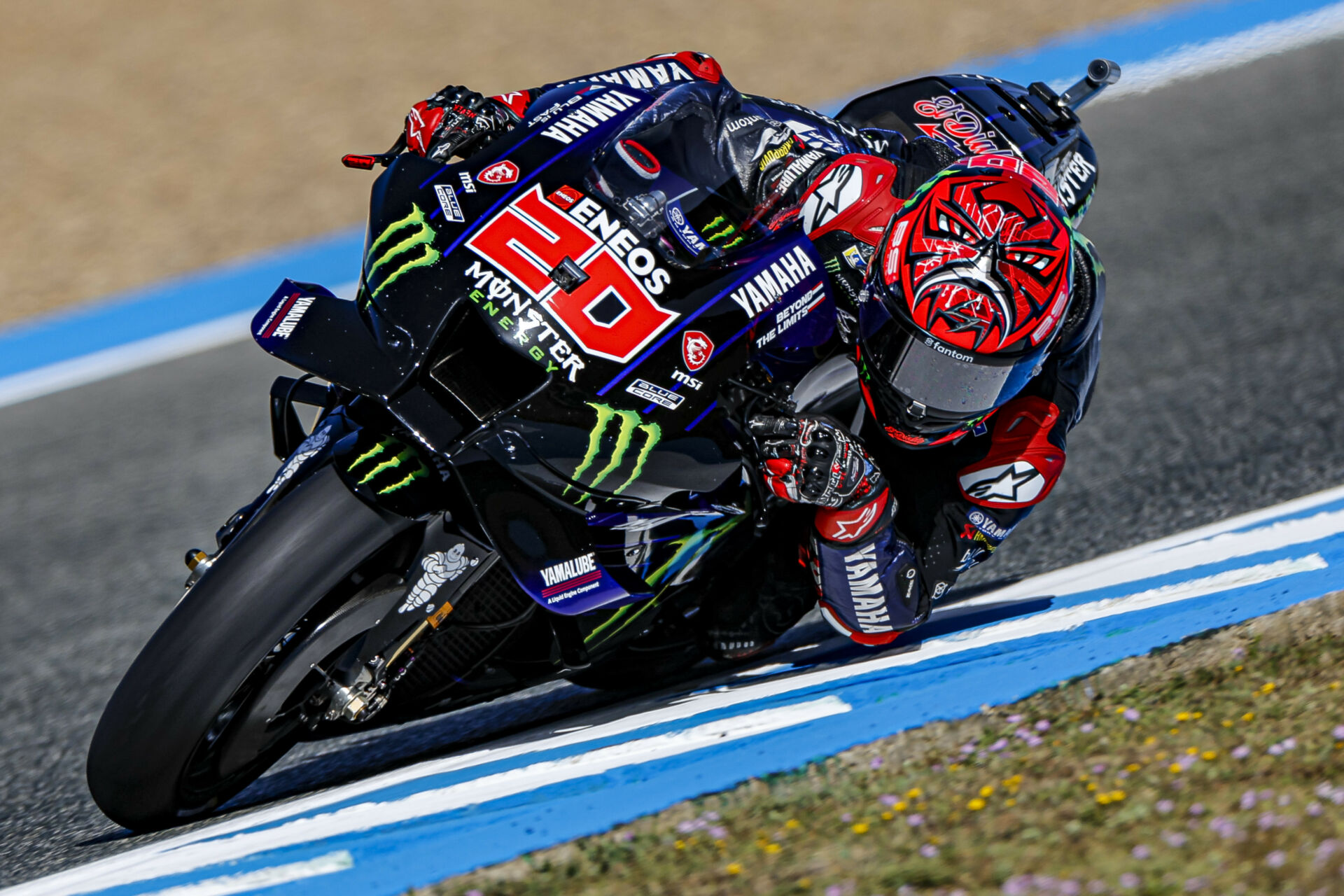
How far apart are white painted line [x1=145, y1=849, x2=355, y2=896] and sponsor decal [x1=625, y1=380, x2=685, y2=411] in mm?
1020


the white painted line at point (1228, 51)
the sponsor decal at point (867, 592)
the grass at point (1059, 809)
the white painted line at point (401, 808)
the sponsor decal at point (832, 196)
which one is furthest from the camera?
the white painted line at point (1228, 51)

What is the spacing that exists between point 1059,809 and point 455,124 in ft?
6.75

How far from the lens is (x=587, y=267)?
2350mm

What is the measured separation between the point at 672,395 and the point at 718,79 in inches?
38.0

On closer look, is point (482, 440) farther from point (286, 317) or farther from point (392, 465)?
point (286, 317)

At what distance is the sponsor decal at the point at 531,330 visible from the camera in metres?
2.30

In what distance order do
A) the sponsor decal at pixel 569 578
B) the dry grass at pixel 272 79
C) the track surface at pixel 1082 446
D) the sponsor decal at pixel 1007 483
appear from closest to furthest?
the sponsor decal at pixel 569 578 → the sponsor decal at pixel 1007 483 → the track surface at pixel 1082 446 → the dry grass at pixel 272 79

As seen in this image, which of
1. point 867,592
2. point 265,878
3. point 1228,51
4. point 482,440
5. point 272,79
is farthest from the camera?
point 272,79

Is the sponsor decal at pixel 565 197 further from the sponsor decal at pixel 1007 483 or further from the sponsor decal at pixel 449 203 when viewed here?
the sponsor decal at pixel 1007 483

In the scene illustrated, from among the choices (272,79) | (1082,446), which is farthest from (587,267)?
(272,79)

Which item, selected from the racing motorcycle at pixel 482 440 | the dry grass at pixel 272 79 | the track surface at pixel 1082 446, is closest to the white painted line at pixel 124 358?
the track surface at pixel 1082 446

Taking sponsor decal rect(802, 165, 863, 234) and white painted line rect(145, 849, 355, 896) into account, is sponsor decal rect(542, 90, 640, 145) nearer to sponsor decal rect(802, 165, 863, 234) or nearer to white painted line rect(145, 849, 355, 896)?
sponsor decal rect(802, 165, 863, 234)

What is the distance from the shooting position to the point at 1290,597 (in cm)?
279

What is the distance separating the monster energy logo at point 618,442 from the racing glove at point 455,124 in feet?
2.90
